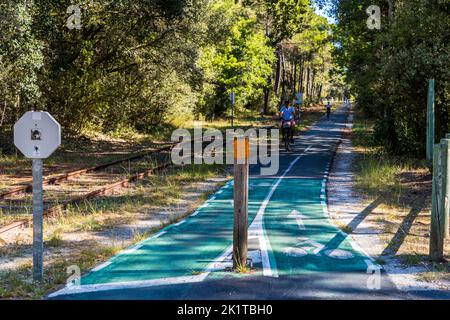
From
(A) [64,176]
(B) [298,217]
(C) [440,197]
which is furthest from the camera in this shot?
(A) [64,176]

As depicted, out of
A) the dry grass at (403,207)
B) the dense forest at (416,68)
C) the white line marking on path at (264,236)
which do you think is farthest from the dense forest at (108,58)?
the dry grass at (403,207)

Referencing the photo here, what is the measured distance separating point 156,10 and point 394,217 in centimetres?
1358

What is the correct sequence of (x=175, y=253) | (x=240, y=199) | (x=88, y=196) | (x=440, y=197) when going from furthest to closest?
(x=88, y=196) → (x=175, y=253) → (x=440, y=197) → (x=240, y=199)

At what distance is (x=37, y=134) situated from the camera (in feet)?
20.0

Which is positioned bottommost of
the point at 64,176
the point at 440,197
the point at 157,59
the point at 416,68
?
the point at 64,176

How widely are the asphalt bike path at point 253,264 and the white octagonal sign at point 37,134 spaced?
5.23ft

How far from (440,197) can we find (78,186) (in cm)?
983

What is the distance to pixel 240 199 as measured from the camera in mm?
6508

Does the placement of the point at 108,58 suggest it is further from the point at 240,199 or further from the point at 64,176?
the point at 240,199

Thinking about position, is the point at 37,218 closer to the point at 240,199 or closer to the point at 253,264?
the point at 240,199

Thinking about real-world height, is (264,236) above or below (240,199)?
below

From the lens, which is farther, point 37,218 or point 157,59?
point 157,59

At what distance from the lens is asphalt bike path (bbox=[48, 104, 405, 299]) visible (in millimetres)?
5543

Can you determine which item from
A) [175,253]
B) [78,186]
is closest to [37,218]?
[175,253]
